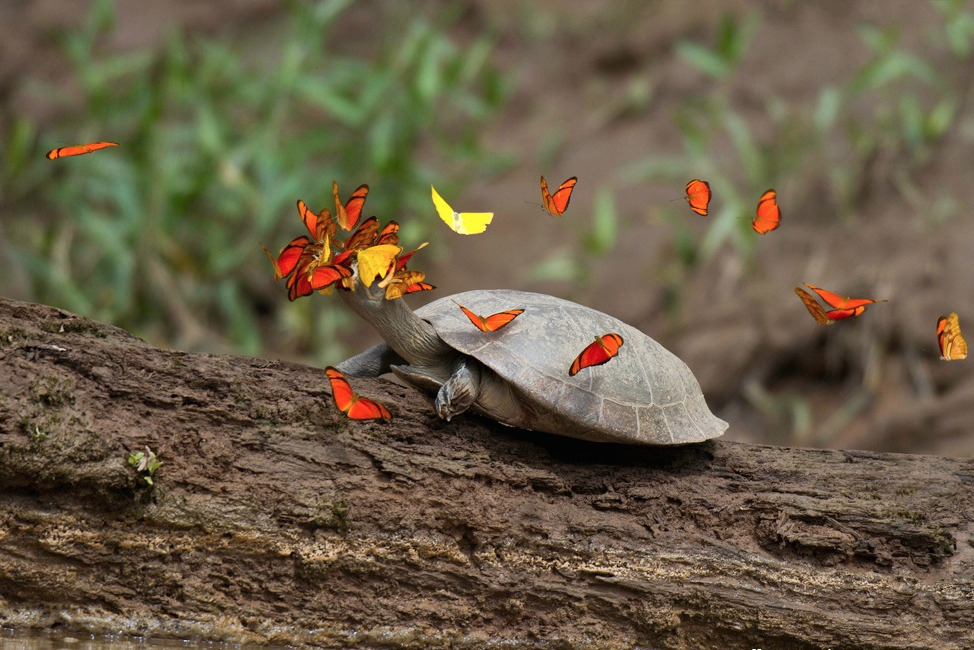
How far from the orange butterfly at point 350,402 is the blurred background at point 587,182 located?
153 inches

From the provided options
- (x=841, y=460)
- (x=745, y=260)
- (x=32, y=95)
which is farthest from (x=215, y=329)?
(x=841, y=460)

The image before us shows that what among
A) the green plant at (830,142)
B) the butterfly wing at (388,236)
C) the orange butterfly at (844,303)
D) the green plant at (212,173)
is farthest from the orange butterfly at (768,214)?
the green plant at (212,173)

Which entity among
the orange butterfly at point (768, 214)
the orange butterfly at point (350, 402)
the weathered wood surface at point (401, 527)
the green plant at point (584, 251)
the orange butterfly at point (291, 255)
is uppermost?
the green plant at point (584, 251)

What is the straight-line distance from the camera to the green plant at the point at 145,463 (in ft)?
8.96

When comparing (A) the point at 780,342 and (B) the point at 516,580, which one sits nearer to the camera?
(B) the point at 516,580

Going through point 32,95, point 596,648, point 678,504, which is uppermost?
point 32,95

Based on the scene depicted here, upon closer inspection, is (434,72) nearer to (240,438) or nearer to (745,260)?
(745,260)

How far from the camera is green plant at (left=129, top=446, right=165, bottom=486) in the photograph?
8.96 ft

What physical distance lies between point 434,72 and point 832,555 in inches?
208

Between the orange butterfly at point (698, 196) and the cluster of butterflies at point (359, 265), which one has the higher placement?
the orange butterfly at point (698, 196)

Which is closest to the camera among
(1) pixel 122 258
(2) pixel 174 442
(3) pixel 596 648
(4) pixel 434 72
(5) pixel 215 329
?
(2) pixel 174 442

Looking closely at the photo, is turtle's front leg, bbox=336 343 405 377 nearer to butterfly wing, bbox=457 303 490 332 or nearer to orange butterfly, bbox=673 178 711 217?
butterfly wing, bbox=457 303 490 332

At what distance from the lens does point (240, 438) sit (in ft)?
9.45

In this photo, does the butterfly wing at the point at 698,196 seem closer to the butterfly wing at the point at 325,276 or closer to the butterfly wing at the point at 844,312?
the butterfly wing at the point at 844,312
